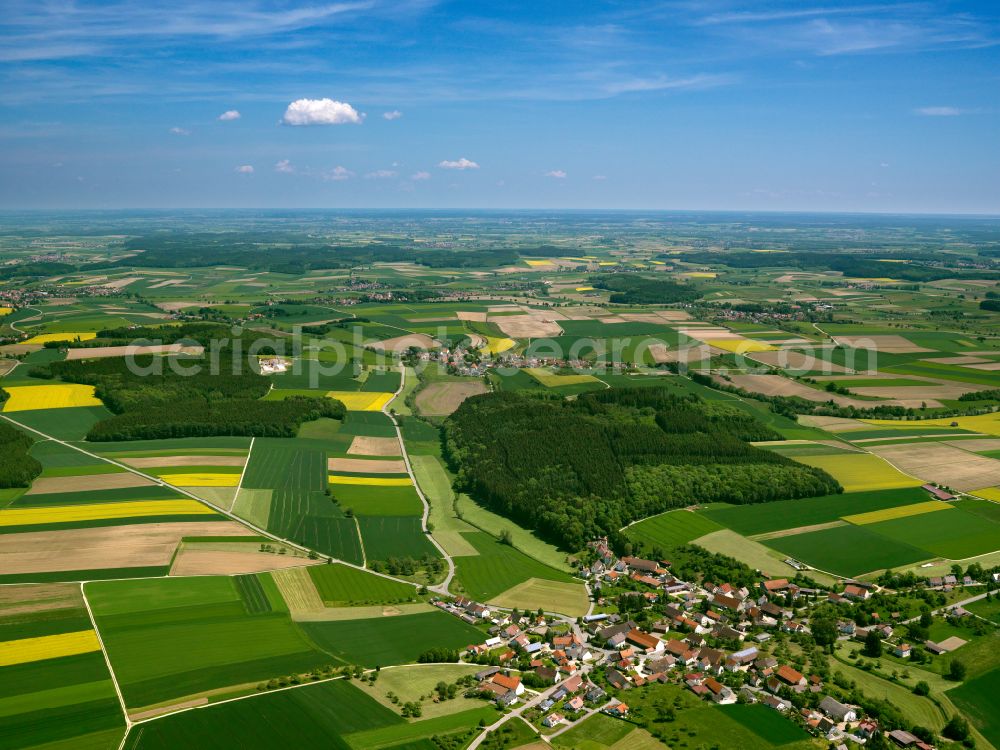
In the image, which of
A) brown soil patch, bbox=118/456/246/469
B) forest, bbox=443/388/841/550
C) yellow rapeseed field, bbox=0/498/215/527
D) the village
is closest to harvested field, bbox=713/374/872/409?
forest, bbox=443/388/841/550

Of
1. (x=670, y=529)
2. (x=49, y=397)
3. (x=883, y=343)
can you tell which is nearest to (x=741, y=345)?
(x=883, y=343)

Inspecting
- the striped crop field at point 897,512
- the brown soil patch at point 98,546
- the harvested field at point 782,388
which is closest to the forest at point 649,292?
the harvested field at point 782,388

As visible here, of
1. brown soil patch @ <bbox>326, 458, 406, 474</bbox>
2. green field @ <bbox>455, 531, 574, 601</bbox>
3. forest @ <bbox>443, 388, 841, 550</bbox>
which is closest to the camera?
green field @ <bbox>455, 531, 574, 601</bbox>

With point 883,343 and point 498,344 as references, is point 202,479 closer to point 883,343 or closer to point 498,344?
point 498,344

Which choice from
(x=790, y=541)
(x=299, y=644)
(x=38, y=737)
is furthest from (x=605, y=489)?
(x=38, y=737)

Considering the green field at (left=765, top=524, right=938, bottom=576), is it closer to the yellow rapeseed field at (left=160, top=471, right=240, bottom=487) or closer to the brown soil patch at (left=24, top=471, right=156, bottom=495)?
the yellow rapeseed field at (left=160, top=471, right=240, bottom=487)
